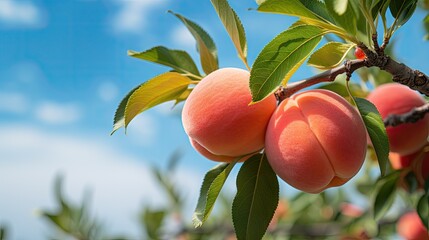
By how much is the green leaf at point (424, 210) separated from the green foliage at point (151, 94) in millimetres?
601

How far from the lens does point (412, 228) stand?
66.2 inches

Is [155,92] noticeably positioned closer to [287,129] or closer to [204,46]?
[204,46]

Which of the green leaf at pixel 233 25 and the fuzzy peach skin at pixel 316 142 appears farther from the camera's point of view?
the green leaf at pixel 233 25

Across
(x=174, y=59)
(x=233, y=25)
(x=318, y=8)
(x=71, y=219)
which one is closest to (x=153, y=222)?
(x=71, y=219)

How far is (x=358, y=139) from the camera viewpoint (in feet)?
2.94

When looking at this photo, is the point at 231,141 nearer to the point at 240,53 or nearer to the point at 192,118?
the point at 192,118

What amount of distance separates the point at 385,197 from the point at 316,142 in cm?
61

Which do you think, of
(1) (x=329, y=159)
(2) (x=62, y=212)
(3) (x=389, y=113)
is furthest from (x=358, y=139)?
(2) (x=62, y=212)

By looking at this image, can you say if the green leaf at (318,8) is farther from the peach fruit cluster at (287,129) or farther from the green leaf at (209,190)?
the green leaf at (209,190)

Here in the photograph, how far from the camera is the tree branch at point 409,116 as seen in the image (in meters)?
1.18

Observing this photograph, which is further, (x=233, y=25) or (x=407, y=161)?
(x=407, y=161)

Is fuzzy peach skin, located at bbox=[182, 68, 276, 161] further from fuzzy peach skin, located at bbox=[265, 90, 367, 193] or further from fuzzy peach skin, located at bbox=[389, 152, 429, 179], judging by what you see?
fuzzy peach skin, located at bbox=[389, 152, 429, 179]

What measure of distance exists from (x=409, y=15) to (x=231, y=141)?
1.28 ft

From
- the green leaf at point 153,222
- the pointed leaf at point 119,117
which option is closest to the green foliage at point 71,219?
the green leaf at point 153,222
